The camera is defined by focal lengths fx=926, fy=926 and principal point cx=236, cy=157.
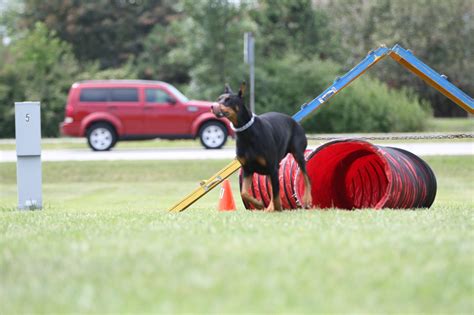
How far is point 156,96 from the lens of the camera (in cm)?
2772

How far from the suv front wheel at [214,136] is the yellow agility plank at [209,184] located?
566 inches

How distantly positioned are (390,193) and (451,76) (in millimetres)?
39066

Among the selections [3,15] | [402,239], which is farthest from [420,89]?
[402,239]

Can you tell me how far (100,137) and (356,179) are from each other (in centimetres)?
1440

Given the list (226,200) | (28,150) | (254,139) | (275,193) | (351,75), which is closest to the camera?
(254,139)

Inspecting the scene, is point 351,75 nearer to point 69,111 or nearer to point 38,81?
point 69,111

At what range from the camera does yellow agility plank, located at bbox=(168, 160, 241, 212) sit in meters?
11.9

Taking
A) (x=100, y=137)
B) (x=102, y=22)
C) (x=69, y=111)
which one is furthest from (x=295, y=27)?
(x=100, y=137)

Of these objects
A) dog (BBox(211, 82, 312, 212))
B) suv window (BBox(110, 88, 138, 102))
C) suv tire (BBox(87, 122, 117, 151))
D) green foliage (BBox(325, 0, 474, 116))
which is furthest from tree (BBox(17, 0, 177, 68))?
dog (BBox(211, 82, 312, 212))

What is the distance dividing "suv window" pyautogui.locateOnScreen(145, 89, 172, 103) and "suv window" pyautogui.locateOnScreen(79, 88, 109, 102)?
125 cm

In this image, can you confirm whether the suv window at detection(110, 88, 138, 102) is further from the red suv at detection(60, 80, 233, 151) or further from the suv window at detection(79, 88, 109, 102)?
the suv window at detection(79, 88, 109, 102)

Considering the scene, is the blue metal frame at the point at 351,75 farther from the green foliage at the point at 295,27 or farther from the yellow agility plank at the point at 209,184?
the green foliage at the point at 295,27

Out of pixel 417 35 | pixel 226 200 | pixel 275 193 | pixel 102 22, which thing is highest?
pixel 102 22

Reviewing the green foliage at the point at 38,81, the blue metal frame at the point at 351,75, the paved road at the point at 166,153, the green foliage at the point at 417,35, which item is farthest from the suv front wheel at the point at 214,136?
the green foliage at the point at 417,35
